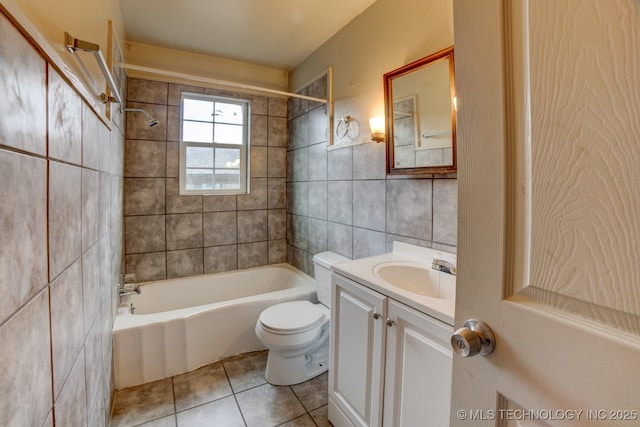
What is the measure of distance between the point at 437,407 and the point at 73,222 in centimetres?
138

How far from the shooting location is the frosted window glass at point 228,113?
2.95 meters

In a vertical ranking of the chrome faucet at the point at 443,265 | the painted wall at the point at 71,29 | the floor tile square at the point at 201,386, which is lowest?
the floor tile square at the point at 201,386

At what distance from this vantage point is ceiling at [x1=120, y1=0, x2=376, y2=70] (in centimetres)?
202

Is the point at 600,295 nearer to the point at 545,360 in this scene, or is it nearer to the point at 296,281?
the point at 545,360

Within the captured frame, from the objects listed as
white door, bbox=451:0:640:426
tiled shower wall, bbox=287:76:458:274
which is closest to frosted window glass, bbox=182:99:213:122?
tiled shower wall, bbox=287:76:458:274

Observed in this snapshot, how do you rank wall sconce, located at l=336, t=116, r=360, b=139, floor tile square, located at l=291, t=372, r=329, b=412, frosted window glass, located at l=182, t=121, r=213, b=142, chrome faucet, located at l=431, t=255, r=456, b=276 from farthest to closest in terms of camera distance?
frosted window glass, located at l=182, t=121, r=213, b=142, wall sconce, located at l=336, t=116, r=360, b=139, floor tile square, located at l=291, t=372, r=329, b=412, chrome faucet, located at l=431, t=255, r=456, b=276

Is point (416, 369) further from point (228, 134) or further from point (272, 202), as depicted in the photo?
point (228, 134)

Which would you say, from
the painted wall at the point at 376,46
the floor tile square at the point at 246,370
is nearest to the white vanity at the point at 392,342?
the floor tile square at the point at 246,370

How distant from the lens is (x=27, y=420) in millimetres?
574

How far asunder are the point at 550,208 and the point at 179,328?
2.19m

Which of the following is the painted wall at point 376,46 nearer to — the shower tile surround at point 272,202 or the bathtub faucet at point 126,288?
the shower tile surround at point 272,202

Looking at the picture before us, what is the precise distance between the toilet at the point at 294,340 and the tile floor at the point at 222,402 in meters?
0.07

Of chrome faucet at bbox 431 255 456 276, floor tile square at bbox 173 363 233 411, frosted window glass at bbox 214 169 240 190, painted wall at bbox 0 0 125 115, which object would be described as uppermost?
painted wall at bbox 0 0 125 115

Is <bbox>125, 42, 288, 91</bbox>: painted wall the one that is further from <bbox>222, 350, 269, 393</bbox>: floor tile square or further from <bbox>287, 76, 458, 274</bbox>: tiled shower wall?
<bbox>222, 350, 269, 393</bbox>: floor tile square
